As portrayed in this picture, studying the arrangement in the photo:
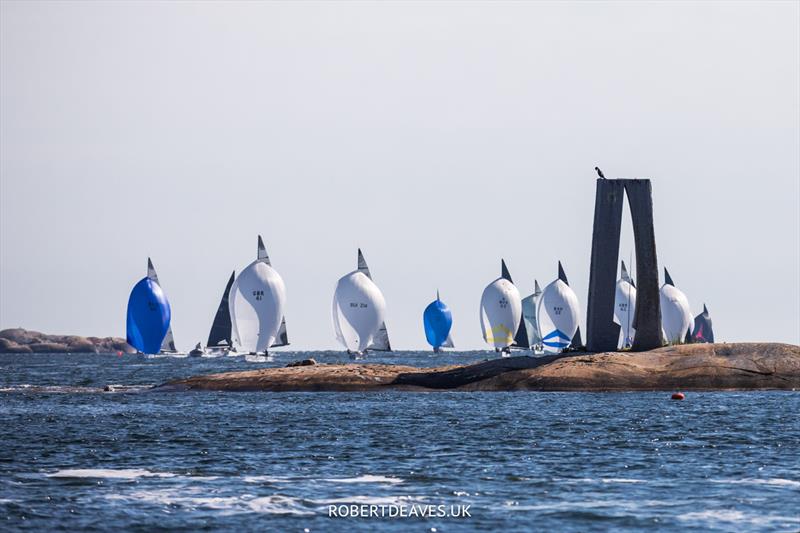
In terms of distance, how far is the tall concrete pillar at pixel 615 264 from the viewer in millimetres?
76938

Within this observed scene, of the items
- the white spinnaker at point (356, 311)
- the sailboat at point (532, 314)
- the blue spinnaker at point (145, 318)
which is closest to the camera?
the blue spinnaker at point (145, 318)

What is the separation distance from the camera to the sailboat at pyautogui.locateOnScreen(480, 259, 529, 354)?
578ft

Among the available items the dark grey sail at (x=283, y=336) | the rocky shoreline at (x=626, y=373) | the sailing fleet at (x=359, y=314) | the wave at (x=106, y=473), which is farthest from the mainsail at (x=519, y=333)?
the wave at (x=106, y=473)

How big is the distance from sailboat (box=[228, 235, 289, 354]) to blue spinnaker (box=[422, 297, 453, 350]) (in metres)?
51.1

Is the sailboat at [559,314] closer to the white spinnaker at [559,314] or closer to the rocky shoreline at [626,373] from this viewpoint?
the white spinnaker at [559,314]

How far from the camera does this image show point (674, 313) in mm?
159625

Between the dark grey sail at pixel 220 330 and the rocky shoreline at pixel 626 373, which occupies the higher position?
the dark grey sail at pixel 220 330

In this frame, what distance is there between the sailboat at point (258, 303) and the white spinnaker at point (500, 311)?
3857 cm

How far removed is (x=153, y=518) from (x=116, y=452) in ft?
48.2

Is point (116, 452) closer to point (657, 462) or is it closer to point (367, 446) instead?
point (367, 446)

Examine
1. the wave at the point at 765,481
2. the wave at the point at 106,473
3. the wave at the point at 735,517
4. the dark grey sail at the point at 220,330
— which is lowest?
the wave at the point at 735,517

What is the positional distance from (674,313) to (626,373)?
8850cm

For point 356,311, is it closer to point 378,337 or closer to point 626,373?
point 378,337

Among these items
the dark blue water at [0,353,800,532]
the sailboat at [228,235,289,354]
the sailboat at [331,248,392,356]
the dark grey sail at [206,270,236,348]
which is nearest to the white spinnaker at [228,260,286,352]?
the sailboat at [228,235,289,354]
